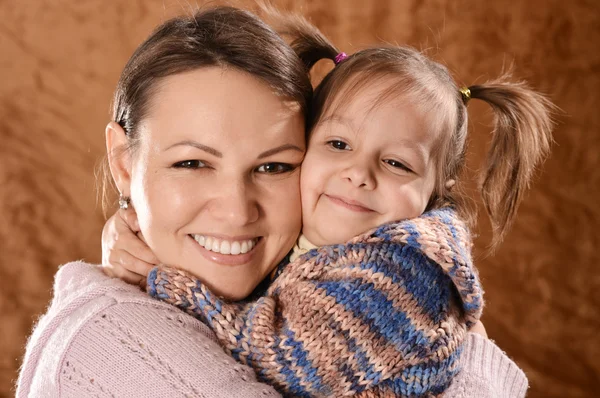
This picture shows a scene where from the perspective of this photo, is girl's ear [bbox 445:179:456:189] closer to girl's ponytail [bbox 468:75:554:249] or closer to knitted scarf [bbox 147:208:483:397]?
girl's ponytail [bbox 468:75:554:249]

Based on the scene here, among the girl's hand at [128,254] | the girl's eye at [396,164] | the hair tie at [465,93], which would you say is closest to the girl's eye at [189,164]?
the girl's hand at [128,254]

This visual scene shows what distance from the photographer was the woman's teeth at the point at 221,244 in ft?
5.30

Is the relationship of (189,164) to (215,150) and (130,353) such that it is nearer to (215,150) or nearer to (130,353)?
(215,150)

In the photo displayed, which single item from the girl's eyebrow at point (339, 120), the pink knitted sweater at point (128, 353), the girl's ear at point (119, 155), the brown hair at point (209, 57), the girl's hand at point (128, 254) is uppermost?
the brown hair at point (209, 57)

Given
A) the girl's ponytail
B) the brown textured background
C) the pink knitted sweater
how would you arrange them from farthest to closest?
the brown textured background, the girl's ponytail, the pink knitted sweater

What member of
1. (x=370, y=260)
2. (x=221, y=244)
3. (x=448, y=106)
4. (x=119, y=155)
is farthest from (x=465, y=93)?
(x=119, y=155)

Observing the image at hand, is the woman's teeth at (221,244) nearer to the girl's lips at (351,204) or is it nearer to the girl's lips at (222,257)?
the girl's lips at (222,257)

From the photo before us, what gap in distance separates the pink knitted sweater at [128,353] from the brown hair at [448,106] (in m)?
0.58

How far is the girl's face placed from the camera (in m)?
1.66

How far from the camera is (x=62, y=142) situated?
2.80 m

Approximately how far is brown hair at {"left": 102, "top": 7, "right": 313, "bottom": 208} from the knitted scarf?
37cm

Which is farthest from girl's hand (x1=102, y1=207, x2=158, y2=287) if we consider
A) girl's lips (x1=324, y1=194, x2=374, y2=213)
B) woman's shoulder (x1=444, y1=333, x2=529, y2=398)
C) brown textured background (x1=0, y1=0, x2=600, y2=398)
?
brown textured background (x1=0, y1=0, x2=600, y2=398)

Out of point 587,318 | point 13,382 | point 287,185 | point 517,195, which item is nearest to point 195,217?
point 287,185

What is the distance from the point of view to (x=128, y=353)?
1.40m
